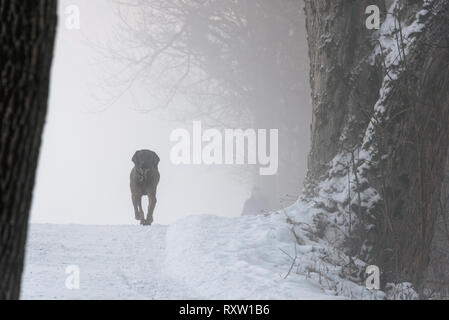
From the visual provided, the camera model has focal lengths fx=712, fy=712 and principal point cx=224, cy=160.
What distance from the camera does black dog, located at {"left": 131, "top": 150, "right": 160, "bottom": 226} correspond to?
45.8ft

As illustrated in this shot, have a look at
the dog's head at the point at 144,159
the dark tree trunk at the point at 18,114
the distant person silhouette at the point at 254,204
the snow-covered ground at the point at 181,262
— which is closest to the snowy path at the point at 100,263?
the snow-covered ground at the point at 181,262

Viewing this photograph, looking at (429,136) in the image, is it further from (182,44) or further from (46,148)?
(46,148)

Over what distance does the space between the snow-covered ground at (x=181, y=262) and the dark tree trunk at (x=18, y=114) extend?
3448mm

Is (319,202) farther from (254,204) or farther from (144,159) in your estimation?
(254,204)

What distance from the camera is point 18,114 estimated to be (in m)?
3.72

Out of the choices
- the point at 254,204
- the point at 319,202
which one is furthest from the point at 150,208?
the point at 254,204

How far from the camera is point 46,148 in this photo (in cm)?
15700

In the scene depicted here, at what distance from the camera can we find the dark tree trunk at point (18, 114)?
3691mm

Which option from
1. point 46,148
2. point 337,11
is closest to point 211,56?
point 337,11

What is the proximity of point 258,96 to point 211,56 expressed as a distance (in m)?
2.99

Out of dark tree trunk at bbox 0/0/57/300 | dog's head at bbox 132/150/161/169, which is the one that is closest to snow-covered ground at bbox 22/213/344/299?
dog's head at bbox 132/150/161/169

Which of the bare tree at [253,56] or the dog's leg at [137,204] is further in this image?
the bare tree at [253,56]

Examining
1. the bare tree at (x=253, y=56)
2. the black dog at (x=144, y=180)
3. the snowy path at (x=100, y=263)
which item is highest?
the bare tree at (x=253, y=56)

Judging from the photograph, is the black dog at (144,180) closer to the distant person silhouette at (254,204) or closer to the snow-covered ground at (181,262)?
the snow-covered ground at (181,262)
